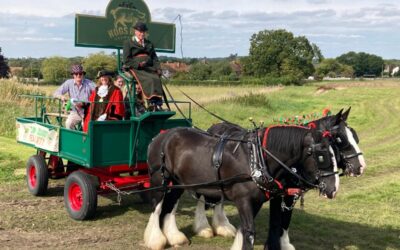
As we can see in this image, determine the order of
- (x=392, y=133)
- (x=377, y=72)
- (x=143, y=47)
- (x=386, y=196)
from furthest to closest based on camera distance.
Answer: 1. (x=377, y=72)
2. (x=392, y=133)
3. (x=386, y=196)
4. (x=143, y=47)

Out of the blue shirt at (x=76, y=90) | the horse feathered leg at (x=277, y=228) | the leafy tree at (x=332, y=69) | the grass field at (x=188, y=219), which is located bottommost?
the grass field at (x=188, y=219)

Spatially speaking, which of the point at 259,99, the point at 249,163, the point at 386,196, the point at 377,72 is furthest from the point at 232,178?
the point at 377,72

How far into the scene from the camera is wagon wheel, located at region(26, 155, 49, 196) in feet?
25.3

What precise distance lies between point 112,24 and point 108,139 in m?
1.85

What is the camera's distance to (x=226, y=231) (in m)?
6.18

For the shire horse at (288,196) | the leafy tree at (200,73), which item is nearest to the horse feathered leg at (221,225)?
the shire horse at (288,196)

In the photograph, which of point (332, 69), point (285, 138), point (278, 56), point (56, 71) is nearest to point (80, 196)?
point (285, 138)

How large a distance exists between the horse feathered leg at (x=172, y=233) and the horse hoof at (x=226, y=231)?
1.72 ft

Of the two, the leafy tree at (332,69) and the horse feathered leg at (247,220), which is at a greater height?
the leafy tree at (332,69)

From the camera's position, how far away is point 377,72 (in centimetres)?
15150

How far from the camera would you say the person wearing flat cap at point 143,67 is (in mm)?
6262

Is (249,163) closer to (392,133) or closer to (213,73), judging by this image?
(392,133)

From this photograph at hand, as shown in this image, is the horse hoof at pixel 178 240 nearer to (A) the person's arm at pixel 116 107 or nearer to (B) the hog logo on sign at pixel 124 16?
(A) the person's arm at pixel 116 107

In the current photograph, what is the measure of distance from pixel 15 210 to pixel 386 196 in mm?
6498
